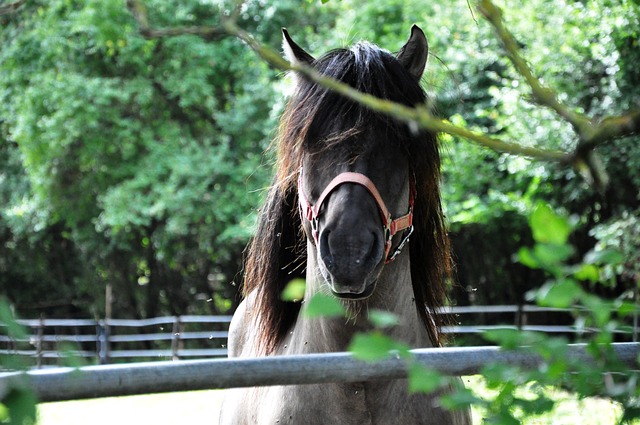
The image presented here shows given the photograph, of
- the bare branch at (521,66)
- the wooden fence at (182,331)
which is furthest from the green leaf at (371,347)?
the wooden fence at (182,331)

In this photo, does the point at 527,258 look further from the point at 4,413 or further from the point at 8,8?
the point at 8,8

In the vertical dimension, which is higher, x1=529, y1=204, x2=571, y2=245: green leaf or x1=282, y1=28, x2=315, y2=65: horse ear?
x1=282, y1=28, x2=315, y2=65: horse ear

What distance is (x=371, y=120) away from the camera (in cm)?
252

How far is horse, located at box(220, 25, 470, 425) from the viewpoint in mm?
2311

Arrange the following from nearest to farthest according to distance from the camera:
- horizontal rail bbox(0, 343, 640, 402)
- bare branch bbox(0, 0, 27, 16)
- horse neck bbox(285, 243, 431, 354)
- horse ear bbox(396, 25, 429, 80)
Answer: horizontal rail bbox(0, 343, 640, 402) → bare branch bbox(0, 0, 27, 16) → horse neck bbox(285, 243, 431, 354) → horse ear bbox(396, 25, 429, 80)

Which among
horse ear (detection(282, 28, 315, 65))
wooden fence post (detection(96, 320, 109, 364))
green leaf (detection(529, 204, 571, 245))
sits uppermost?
horse ear (detection(282, 28, 315, 65))

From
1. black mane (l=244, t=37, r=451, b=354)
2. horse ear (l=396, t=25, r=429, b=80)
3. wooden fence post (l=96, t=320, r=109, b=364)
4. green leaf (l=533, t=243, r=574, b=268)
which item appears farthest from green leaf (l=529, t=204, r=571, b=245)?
wooden fence post (l=96, t=320, r=109, b=364)

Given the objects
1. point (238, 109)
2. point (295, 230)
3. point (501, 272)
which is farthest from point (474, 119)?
point (295, 230)

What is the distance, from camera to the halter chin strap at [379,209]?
94.1 inches

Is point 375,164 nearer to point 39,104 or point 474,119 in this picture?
point 474,119

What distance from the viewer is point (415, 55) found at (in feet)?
9.34

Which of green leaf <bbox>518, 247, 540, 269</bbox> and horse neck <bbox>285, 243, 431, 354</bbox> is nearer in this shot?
green leaf <bbox>518, 247, 540, 269</bbox>

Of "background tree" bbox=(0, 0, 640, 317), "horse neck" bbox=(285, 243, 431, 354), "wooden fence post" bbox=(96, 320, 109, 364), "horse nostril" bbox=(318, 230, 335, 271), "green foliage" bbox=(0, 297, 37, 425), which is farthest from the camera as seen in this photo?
"wooden fence post" bbox=(96, 320, 109, 364)

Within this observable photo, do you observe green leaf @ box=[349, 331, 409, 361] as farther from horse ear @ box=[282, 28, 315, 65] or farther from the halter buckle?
horse ear @ box=[282, 28, 315, 65]
